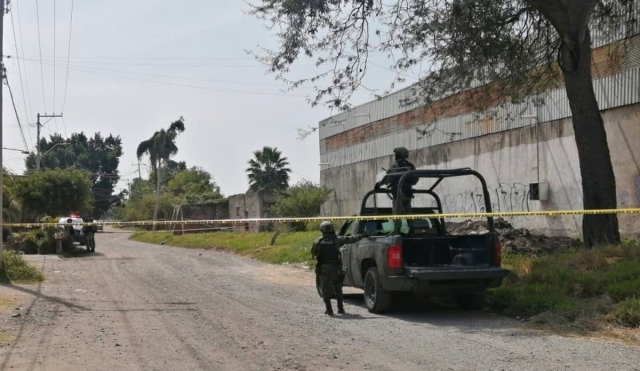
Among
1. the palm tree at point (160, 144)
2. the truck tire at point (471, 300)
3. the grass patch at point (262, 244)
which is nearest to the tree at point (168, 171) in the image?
the palm tree at point (160, 144)

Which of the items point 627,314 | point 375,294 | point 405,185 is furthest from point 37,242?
point 627,314

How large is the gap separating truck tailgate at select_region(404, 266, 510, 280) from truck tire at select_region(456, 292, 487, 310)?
2.74 feet

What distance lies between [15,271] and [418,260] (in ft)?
32.1

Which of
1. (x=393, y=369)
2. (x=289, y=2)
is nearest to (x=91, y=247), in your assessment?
(x=289, y=2)

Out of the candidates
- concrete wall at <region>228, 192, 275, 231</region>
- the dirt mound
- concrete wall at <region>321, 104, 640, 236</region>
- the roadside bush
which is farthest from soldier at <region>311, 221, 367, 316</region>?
concrete wall at <region>228, 192, 275, 231</region>

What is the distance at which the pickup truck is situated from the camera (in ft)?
34.2

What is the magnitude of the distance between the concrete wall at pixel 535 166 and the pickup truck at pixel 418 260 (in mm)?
8750

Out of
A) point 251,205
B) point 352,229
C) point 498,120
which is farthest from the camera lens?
point 251,205

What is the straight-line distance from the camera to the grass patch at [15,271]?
52.1 feet

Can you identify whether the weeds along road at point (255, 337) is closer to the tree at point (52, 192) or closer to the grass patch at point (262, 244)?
the grass patch at point (262, 244)

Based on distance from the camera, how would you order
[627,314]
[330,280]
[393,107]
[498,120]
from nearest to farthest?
1. [627,314]
2. [330,280]
3. [498,120]
4. [393,107]

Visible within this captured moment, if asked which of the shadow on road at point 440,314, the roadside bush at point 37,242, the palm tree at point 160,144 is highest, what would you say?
the palm tree at point 160,144

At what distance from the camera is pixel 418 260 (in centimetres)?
1127

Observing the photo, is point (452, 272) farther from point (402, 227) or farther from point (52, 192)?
point (52, 192)
